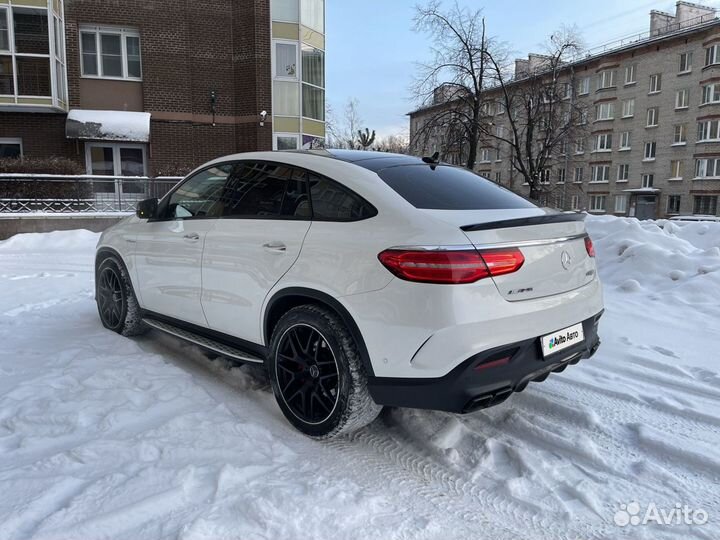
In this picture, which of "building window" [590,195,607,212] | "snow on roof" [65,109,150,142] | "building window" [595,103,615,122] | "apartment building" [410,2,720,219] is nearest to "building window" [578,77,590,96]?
"apartment building" [410,2,720,219]

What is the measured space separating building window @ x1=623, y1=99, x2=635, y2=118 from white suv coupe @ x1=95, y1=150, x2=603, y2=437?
151 feet

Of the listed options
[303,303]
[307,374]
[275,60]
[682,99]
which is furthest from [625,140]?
[307,374]

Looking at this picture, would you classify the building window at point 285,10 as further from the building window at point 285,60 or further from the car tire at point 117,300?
the car tire at point 117,300

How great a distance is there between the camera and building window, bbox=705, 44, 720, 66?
3716 centimetres

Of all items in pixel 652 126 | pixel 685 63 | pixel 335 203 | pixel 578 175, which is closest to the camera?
pixel 335 203

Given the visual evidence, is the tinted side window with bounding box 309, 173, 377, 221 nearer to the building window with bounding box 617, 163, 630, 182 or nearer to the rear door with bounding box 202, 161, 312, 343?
the rear door with bounding box 202, 161, 312, 343

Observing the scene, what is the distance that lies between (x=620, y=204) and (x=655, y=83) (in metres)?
9.64

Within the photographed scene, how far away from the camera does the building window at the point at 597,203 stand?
147 feet

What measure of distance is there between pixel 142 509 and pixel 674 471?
260cm

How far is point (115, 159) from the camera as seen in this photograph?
18.3 m

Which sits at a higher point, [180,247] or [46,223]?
[180,247]

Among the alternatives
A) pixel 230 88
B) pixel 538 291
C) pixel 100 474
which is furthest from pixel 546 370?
pixel 230 88

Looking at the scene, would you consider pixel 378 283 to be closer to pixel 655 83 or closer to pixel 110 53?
pixel 110 53

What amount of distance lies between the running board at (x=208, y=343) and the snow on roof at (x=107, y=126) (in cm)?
1484
